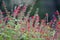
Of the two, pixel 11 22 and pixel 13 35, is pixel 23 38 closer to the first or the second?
pixel 13 35

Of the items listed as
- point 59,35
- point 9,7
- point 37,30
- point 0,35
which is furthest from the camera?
point 9,7

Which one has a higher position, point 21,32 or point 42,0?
point 42,0

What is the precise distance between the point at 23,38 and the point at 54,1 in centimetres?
569

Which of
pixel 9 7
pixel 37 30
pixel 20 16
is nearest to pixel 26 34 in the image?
pixel 37 30

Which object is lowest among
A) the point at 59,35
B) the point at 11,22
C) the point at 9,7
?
the point at 59,35

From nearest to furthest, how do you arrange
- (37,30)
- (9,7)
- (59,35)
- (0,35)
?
(59,35), (0,35), (37,30), (9,7)

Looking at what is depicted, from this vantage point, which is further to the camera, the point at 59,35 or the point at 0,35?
the point at 0,35

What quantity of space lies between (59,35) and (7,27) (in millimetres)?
861

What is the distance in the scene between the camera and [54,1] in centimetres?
976

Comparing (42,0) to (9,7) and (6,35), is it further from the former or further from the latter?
(6,35)

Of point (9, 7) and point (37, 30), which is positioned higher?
point (9, 7)

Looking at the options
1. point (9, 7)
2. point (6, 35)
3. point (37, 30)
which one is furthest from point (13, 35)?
point (9, 7)

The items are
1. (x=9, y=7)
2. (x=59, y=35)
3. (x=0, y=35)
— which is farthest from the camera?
(x=9, y=7)

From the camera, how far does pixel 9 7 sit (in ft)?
30.5
